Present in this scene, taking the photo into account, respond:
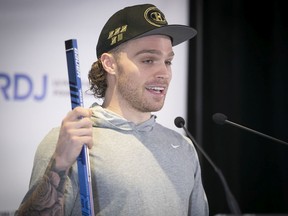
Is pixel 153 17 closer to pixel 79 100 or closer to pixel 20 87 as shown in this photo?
pixel 79 100

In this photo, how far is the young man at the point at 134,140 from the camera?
1.19m

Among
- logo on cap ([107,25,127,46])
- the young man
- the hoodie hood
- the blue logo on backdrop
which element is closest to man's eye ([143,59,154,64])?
the young man

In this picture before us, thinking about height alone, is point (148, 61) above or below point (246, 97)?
above

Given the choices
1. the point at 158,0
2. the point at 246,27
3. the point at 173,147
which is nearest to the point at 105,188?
the point at 173,147

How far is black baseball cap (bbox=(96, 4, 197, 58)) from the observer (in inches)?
52.5

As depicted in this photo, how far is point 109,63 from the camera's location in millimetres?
1437

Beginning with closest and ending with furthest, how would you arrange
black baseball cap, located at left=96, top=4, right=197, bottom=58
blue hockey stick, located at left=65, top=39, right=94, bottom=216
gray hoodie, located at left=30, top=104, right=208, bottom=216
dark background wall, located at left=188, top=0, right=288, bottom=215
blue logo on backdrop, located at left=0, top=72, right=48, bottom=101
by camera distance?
blue hockey stick, located at left=65, top=39, right=94, bottom=216 → gray hoodie, located at left=30, top=104, right=208, bottom=216 → black baseball cap, located at left=96, top=4, right=197, bottom=58 → blue logo on backdrop, located at left=0, top=72, right=48, bottom=101 → dark background wall, located at left=188, top=0, right=288, bottom=215

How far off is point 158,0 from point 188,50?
0.99ft

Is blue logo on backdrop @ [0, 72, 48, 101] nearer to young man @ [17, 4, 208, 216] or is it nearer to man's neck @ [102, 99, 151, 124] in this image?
young man @ [17, 4, 208, 216]

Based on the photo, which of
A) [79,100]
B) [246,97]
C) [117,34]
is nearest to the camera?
[79,100]

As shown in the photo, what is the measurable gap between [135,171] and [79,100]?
0.43 m

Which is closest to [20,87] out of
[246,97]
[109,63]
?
[109,63]

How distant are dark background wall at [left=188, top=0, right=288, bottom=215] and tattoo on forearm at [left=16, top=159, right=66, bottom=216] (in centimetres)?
113

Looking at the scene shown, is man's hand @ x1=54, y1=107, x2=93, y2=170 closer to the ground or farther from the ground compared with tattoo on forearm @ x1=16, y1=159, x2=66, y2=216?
farther from the ground
